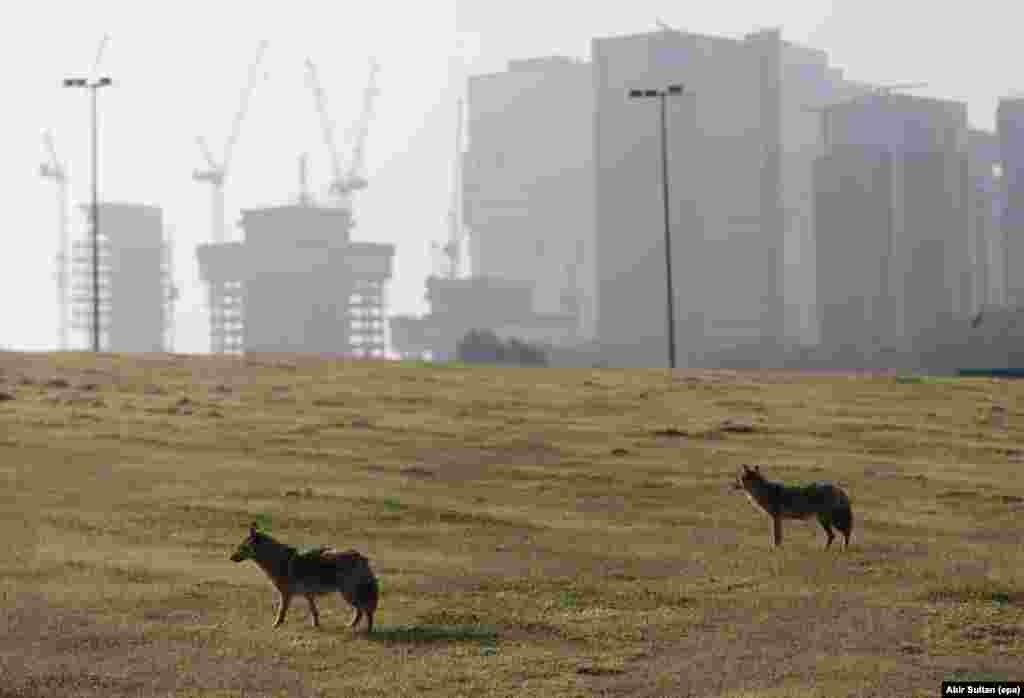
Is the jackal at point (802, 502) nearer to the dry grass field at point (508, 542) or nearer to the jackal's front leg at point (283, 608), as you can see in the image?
the dry grass field at point (508, 542)

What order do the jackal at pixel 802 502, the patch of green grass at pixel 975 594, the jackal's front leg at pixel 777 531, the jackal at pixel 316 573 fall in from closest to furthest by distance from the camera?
the jackal at pixel 316 573, the patch of green grass at pixel 975 594, the jackal at pixel 802 502, the jackal's front leg at pixel 777 531

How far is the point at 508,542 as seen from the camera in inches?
978

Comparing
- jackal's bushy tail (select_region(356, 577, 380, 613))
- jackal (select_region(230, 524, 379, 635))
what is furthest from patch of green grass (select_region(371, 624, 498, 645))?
jackal's bushy tail (select_region(356, 577, 380, 613))

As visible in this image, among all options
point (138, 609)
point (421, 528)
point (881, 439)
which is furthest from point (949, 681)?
point (881, 439)

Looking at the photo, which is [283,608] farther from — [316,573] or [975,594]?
[975,594]

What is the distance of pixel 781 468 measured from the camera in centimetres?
3325

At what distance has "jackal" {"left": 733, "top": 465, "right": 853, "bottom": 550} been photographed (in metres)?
23.7

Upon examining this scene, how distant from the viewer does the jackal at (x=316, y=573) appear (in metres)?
17.8

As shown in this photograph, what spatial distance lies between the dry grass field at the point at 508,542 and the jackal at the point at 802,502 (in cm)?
45

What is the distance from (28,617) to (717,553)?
968 centimetres

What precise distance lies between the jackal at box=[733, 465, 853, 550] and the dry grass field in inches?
17.8

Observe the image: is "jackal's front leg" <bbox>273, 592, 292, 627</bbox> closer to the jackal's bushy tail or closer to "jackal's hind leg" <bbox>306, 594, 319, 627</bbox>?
"jackal's hind leg" <bbox>306, 594, 319, 627</bbox>

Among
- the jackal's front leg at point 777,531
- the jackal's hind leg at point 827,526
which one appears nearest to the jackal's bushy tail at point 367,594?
the jackal's front leg at point 777,531

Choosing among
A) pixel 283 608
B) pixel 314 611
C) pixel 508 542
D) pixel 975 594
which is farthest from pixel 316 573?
pixel 975 594
